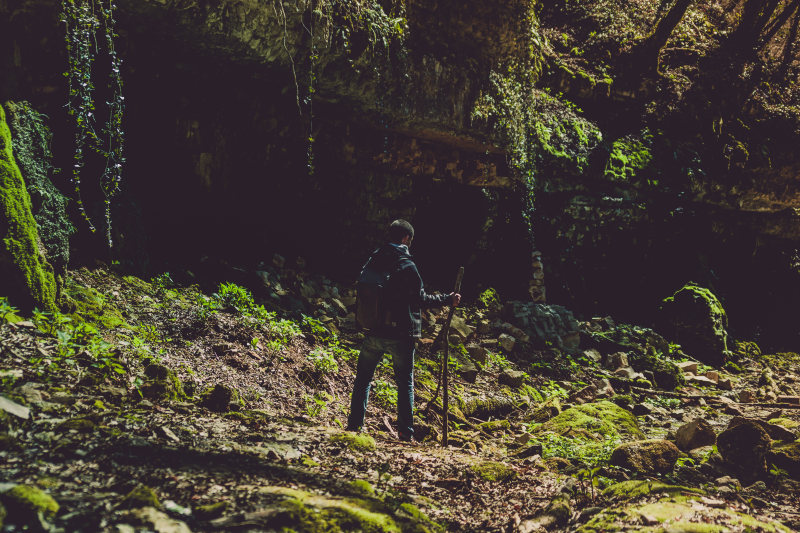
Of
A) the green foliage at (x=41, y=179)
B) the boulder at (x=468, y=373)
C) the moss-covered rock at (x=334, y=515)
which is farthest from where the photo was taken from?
the boulder at (x=468, y=373)

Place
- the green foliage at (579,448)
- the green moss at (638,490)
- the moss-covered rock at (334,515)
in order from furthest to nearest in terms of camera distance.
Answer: the green foliage at (579,448) < the green moss at (638,490) < the moss-covered rock at (334,515)

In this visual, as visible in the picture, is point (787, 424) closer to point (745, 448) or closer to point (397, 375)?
point (745, 448)

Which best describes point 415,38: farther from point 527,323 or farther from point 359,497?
point 359,497

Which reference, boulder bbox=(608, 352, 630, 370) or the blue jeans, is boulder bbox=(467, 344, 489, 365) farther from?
the blue jeans

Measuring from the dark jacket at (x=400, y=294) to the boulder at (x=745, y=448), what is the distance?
284cm

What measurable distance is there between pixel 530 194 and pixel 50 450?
9.78 meters

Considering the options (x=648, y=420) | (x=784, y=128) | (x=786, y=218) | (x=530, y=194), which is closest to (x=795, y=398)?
(x=648, y=420)

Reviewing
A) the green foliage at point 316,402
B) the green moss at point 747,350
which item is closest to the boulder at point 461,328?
the green foliage at point 316,402

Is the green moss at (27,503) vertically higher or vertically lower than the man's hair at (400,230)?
lower

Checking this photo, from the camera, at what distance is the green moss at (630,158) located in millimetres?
10930

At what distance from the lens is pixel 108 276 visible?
5.79m

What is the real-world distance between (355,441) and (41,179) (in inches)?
161

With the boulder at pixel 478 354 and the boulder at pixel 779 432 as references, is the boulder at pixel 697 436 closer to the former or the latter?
the boulder at pixel 779 432

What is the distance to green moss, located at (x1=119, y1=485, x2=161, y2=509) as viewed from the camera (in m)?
1.88
